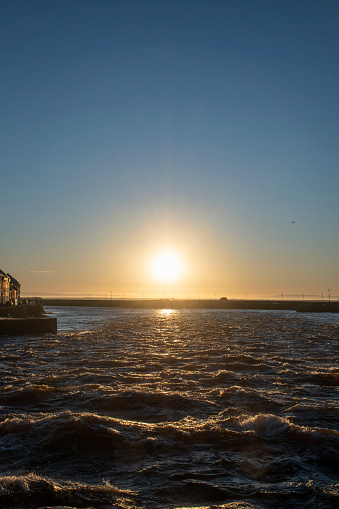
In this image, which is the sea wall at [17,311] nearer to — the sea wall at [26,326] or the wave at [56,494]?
the sea wall at [26,326]

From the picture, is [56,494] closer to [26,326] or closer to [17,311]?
[26,326]

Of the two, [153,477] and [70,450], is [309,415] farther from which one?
[70,450]

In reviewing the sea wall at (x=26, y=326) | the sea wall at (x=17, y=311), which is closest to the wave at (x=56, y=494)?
the sea wall at (x=26, y=326)

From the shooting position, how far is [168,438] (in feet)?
36.4

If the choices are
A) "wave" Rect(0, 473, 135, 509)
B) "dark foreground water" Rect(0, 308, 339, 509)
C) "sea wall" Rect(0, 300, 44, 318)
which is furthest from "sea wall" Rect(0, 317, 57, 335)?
"wave" Rect(0, 473, 135, 509)

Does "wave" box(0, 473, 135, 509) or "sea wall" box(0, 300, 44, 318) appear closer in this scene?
"wave" box(0, 473, 135, 509)

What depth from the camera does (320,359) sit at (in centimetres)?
2694

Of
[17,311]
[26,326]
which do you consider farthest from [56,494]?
[17,311]

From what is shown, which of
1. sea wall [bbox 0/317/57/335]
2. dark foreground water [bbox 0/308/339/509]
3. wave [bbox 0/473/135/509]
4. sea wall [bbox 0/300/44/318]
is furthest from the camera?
sea wall [bbox 0/300/44/318]

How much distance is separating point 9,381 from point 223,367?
11.7 m

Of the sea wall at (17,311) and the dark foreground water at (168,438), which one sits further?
the sea wall at (17,311)

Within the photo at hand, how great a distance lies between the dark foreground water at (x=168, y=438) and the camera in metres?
7.75

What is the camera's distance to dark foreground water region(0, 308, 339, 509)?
7.75 m

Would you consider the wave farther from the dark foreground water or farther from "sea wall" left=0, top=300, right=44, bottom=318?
"sea wall" left=0, top=300, right=44, bottom=318
